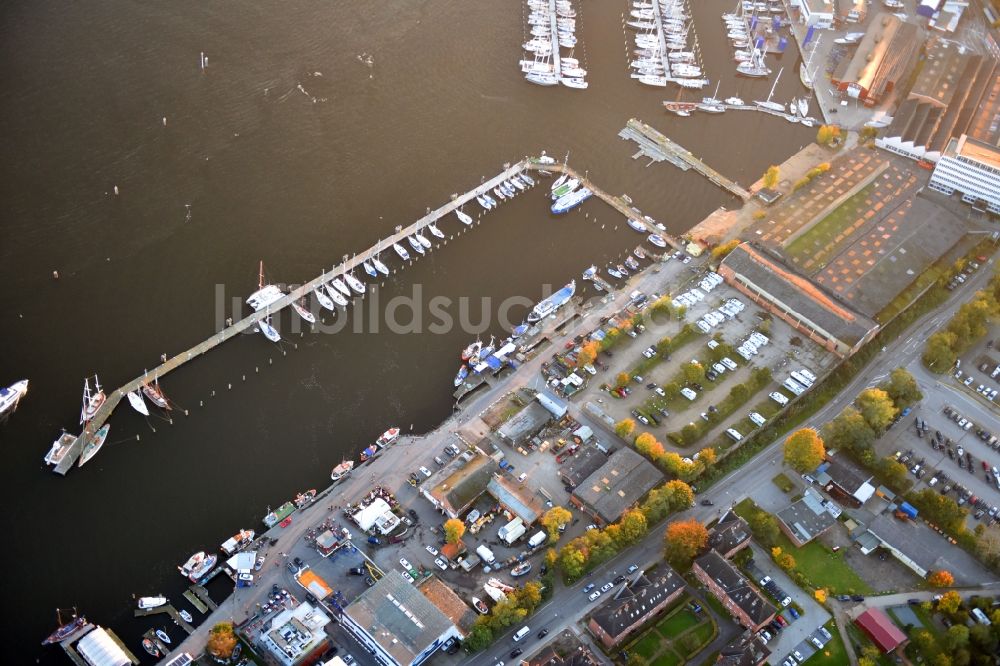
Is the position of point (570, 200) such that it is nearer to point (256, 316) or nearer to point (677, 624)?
point (256, 316)

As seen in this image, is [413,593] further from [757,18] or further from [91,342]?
[757,18]

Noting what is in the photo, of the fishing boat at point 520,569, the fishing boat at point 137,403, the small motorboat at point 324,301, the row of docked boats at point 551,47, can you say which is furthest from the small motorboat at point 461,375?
the row of docked boats at point 551,47

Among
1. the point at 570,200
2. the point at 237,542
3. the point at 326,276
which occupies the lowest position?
the point at 237,542

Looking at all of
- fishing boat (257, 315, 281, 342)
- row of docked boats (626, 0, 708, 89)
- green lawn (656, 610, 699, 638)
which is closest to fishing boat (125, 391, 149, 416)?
fishing boat (257, 315, 281, 342)

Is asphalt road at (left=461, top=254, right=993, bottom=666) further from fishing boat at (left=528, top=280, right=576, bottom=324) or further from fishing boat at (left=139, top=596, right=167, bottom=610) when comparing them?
fishing boat at (left=528, top=280, right=576, bottom=324)

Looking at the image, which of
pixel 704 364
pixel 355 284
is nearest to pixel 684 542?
pixel 704 364

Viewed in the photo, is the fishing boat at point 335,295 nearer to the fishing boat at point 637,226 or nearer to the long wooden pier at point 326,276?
the long wooden pier at point 326,276

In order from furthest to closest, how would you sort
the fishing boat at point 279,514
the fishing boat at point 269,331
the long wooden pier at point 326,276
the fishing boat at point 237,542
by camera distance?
1. the fishing boat at point 269,331
2. the long wooden pier at point 326,276
3. the fishing boat at point 279,514
4. the fishing boat at point 237,542

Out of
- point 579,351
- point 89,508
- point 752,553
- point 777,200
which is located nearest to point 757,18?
point 777,200
